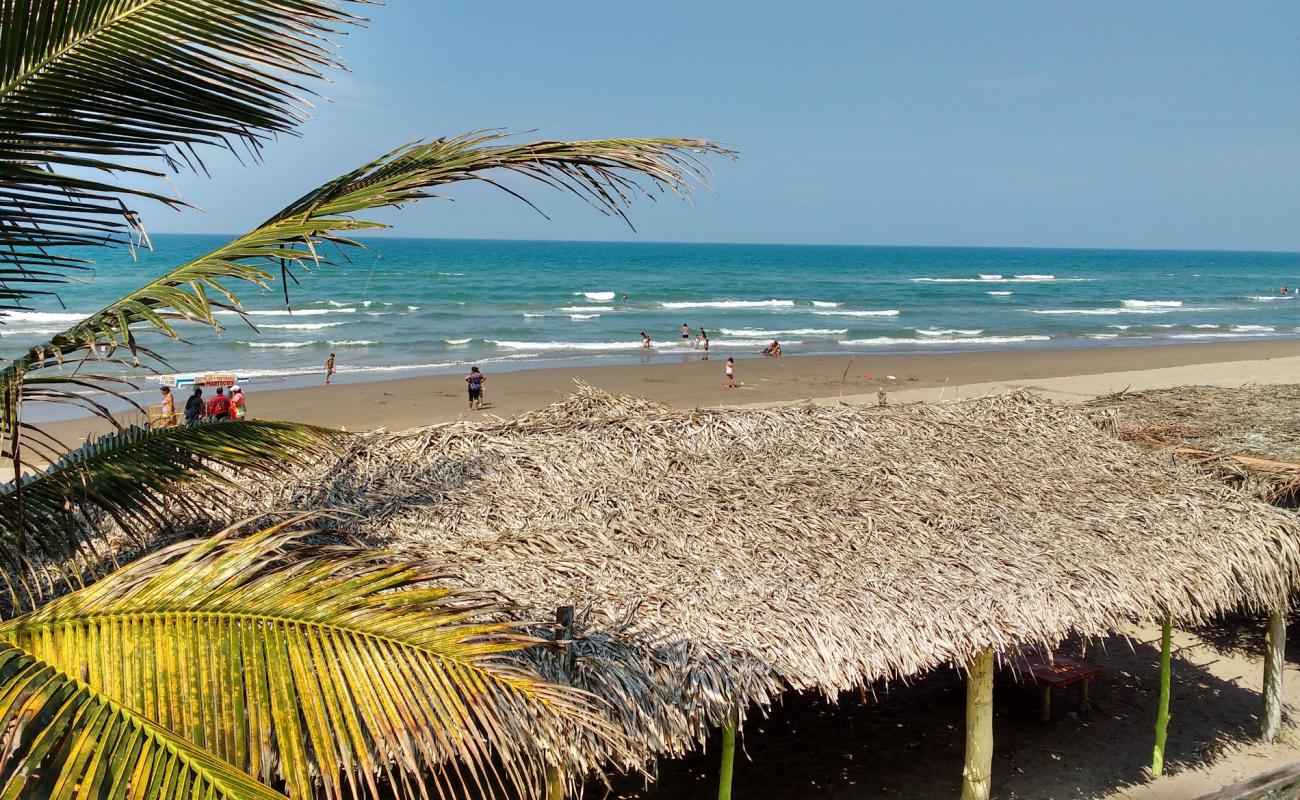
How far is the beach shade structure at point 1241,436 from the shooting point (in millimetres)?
7617

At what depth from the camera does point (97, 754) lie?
2.00 meters

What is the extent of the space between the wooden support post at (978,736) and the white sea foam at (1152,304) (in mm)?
52804

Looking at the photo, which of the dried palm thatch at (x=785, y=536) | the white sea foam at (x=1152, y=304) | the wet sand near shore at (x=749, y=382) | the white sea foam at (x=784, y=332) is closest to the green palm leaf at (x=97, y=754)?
the dried palm thatch at (x=785, y=536)

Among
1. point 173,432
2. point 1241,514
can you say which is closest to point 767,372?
point 1241,514

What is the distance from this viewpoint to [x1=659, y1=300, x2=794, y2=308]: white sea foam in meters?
50.7

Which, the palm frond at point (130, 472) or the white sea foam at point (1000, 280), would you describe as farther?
the white sea foam at point (1000, 280)

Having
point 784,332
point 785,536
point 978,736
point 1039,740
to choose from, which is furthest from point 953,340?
point 785,536

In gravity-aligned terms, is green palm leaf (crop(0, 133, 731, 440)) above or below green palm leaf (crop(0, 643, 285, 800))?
above

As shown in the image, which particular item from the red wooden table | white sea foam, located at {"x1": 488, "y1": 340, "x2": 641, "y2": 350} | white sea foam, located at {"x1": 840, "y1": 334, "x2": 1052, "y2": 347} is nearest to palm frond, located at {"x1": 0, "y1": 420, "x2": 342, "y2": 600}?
the red wooden table

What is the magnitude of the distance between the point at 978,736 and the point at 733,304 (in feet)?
153

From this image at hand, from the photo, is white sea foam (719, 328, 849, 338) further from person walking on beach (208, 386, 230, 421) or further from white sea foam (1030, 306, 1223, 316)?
person walking on beach (208, 386, 230, 421)

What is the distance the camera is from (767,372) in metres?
26.6

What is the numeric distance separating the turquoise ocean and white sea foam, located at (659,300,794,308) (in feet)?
0.44

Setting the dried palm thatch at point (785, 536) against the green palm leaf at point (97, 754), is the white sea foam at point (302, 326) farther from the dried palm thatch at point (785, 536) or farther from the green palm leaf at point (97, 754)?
the green palm leaf at point (97, 754)
